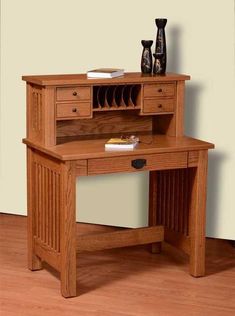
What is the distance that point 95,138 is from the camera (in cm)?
445

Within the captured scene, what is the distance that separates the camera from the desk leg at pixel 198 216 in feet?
14.1

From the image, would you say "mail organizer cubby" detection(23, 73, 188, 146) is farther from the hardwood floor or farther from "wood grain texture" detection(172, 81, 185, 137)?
the hardwood floor

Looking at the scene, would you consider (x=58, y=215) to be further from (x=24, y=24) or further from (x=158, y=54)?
(x=24, y=24)

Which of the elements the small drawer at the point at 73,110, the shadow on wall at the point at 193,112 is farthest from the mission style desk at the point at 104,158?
the shadow on wall at the point at 193,112

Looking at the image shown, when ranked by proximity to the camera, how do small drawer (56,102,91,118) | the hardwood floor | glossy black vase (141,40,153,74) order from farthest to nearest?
glossy black vase (141,40,153,74) → small drawer (56,102,91,118) → the hardwood floor

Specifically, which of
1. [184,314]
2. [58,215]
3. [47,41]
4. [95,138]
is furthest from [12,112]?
[184,314]

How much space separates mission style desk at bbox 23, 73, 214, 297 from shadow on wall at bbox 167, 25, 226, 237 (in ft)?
1.17

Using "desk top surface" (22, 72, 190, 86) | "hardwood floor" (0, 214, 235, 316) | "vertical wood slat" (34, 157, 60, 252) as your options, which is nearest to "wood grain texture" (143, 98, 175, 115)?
"desk top surface" (22, 72, 190, 86)

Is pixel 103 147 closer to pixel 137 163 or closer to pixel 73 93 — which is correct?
pixel 137 163

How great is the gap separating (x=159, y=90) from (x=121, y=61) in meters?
0.72

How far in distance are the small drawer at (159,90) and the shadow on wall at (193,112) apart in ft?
1.56

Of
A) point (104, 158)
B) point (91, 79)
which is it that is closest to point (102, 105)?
point (91, 79)

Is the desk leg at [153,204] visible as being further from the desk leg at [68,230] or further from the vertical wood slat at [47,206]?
the desk leg at [68,230]

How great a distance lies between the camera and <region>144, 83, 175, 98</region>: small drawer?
4.39m
